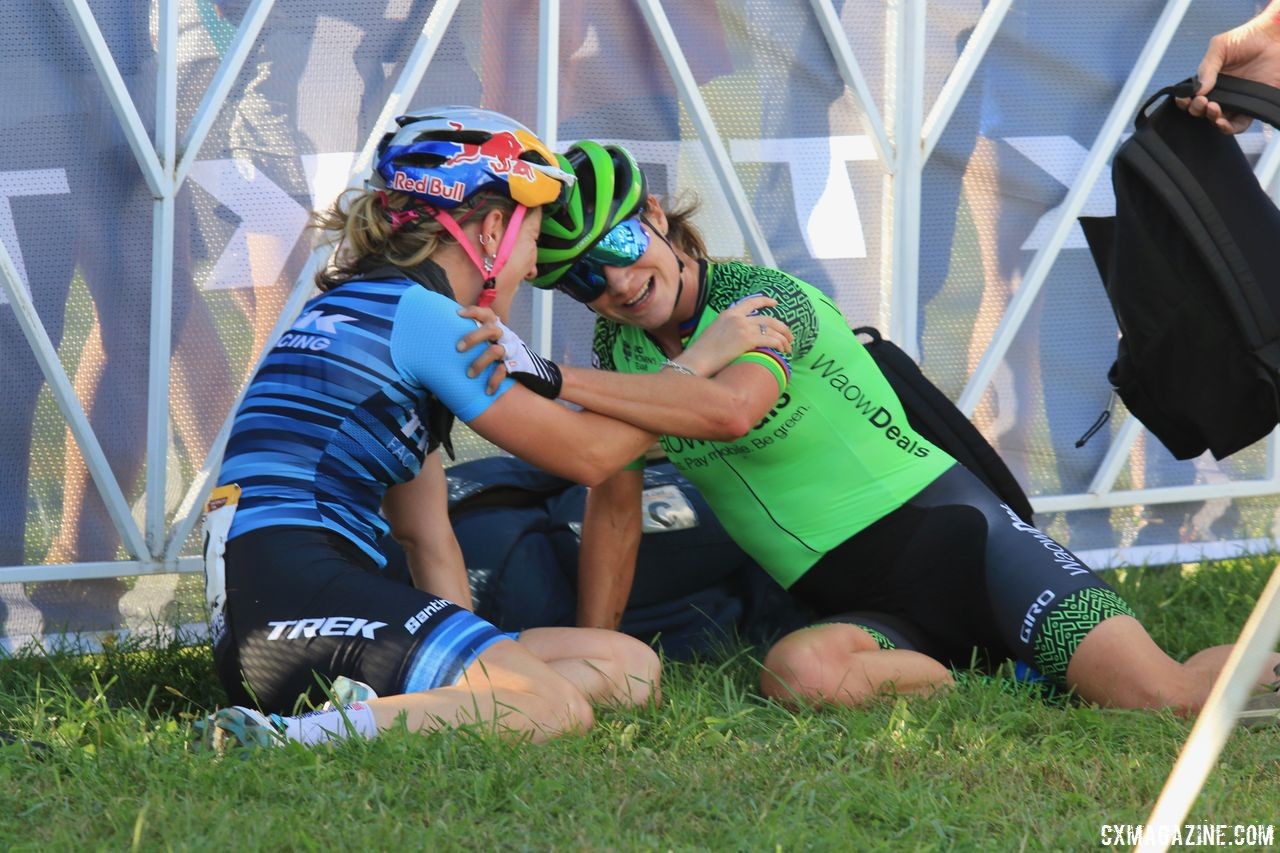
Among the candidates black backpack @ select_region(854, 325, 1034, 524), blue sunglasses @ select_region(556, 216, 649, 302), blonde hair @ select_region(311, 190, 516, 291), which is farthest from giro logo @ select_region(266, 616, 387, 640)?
black backpack @ select_region(854, 325, 1034, 524)

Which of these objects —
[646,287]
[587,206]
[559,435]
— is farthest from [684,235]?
[559,435]

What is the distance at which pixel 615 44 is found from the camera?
16.2 ft

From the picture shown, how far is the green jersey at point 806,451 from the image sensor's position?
3.82 m

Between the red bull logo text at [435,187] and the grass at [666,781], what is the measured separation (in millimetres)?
1240

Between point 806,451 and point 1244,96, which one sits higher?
point 1244,96

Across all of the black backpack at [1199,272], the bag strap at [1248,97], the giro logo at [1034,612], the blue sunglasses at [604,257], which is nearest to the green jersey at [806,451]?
Result: the blue sunglasses at [604,257]

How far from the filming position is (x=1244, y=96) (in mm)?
3154

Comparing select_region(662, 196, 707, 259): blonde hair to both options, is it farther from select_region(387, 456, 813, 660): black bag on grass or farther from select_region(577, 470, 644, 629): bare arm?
select_region(387, 456, 813, 660): black bag on grass

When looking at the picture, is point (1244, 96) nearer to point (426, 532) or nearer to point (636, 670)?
point (636, 670)

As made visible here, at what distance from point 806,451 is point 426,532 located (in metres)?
1.05

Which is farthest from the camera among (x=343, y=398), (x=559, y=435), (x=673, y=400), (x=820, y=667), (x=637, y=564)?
(x=637, y=564)

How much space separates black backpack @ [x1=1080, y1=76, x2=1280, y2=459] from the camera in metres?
3.26

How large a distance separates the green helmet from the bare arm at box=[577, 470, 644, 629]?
2.09 ft

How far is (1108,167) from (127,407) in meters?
3.72
